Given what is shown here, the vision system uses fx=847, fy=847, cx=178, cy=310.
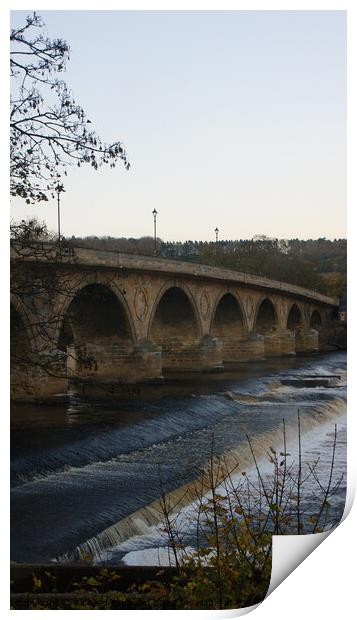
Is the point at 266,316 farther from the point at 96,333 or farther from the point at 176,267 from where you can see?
the point at 96,333

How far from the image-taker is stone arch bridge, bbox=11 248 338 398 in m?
7.97

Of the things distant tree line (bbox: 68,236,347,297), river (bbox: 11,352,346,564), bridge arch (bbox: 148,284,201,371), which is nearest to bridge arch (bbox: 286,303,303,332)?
distant tree line (bbox: 68,236,347,297)

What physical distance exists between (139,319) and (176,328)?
1.05m

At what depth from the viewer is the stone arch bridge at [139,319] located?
797 centimetres

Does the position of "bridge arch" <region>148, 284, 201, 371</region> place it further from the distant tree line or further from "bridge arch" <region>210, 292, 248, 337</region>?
the distant tree line

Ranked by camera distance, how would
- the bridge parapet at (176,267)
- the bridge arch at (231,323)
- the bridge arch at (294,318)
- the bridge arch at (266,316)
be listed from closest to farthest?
the bridge parapet at (176,267), the bridge arch at (294,318), the bridge arch at (266,316), the bridge arch at (231,323)

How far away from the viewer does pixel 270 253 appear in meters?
9.66

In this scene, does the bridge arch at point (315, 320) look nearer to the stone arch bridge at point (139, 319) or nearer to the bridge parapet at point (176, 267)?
the stone arch bridge at point (139, 319)

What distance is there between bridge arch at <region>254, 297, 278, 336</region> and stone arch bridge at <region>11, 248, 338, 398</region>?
3 cm

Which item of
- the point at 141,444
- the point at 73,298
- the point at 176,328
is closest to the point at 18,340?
the point at 73,298

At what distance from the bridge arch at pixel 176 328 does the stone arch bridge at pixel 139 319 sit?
2cm

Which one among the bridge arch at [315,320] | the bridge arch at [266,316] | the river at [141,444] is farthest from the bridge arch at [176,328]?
the bridge arch at [315,320]
